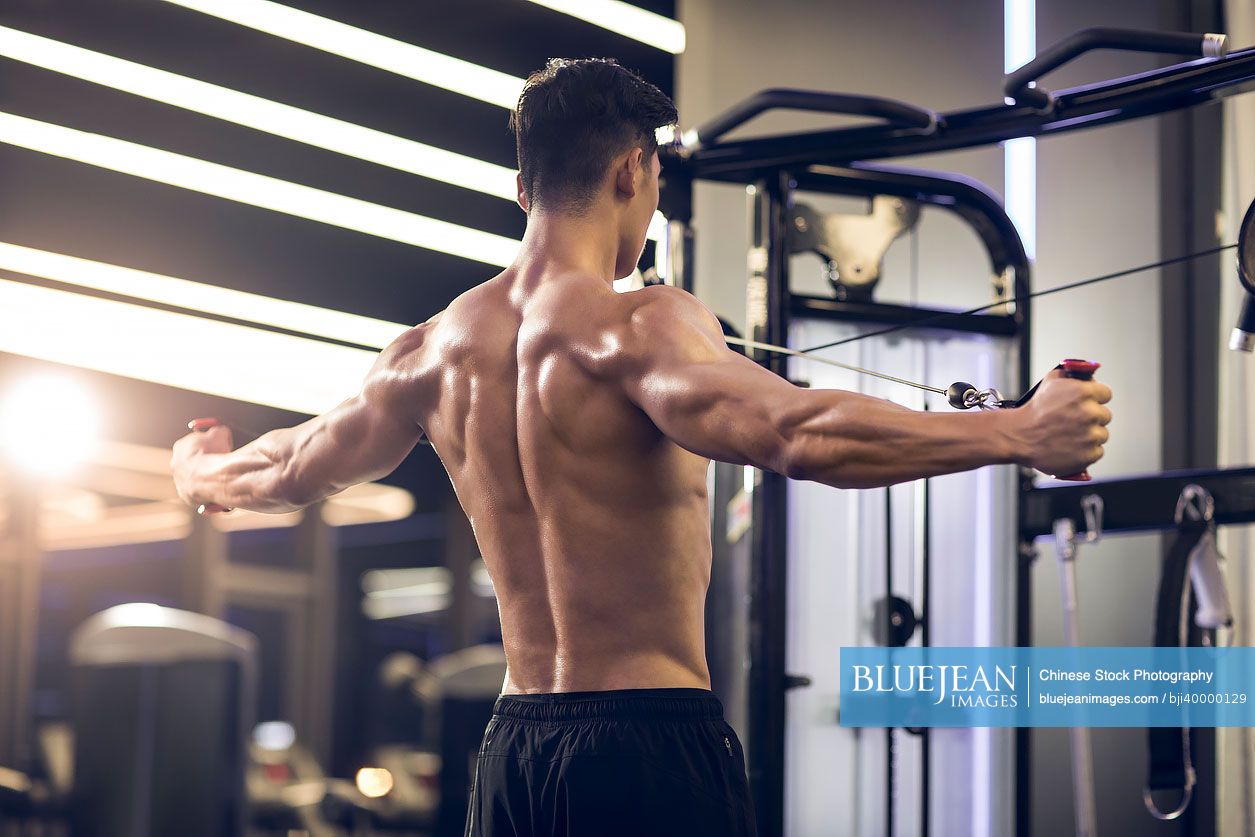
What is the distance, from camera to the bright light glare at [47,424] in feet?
22.8

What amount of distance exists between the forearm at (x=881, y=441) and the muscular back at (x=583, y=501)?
0.27 meters

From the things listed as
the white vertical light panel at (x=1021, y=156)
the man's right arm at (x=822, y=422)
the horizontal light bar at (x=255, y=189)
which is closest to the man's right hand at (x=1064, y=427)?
the man's right arm at (x=822, y=422)

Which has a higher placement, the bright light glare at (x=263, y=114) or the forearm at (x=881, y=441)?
the bright light glare at (x=263, y=114)

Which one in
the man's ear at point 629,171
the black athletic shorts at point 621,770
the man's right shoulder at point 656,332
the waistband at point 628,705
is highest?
the man's ear at point 629,171

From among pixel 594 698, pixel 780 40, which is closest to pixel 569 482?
pixel 594 698

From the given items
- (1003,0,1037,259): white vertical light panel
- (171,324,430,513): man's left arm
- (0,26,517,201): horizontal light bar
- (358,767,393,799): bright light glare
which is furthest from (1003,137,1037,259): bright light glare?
(358,767,393,799): bright light glare

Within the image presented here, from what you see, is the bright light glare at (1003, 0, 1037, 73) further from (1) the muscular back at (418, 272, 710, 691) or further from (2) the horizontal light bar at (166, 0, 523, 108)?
(1) the muscular back at (418, 272, 710, 691)

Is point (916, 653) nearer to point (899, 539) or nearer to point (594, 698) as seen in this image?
point (899, 539)

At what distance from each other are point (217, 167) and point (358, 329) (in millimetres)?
1944

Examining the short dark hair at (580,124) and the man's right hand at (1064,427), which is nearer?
the man's right hand at (1064,427)

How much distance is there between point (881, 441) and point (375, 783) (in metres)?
6.86

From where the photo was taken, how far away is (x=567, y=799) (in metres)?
1.58

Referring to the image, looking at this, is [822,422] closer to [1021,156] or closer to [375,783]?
[1021,156]

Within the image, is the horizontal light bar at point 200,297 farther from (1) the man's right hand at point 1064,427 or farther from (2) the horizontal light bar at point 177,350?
(1) the man's right hand at point 1064,427
